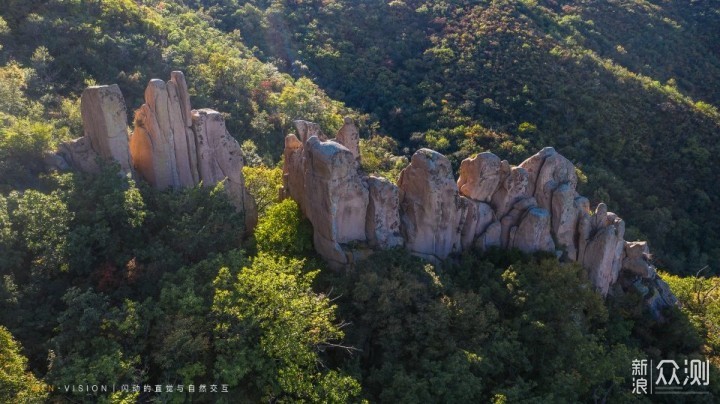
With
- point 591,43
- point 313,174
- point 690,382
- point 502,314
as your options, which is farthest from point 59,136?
point 591,43

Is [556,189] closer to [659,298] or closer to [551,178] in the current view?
[551,178]

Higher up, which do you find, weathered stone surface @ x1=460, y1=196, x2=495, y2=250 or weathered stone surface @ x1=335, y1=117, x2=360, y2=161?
weathered stone surface @ x1=335, y1=117, x2=360, y2=161

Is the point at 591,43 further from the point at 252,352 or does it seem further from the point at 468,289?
the point at 252,352

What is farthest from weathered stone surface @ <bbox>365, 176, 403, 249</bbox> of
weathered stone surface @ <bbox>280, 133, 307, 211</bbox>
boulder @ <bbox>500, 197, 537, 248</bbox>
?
boulder @ <bbox>500, 197, 537, 248</bbox>

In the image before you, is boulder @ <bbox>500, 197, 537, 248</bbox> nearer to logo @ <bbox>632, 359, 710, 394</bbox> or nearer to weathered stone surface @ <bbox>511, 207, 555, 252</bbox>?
weathered stone surface @ <bbox>511, 207, 555, 252</bbox>

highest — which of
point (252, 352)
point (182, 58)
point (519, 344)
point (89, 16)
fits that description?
point (89, 16)

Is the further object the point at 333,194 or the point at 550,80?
the point at 550,80

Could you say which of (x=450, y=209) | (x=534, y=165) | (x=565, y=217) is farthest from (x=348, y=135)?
(x=565, y=217)
